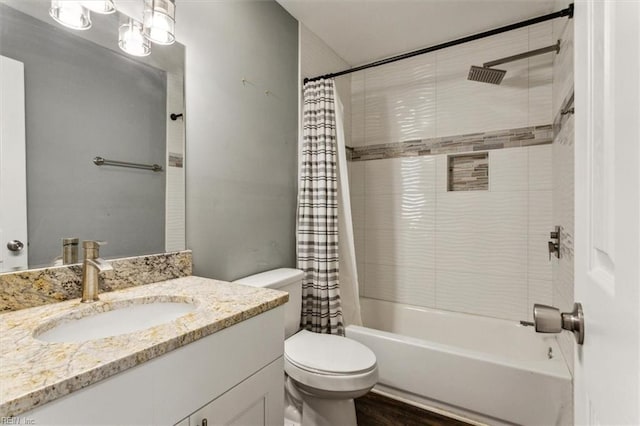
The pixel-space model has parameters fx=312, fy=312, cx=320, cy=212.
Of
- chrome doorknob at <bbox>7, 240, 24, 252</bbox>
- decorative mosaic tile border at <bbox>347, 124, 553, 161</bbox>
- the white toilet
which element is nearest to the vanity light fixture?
chrome doorknob at <bbox>7, 240, 24, 252</bbox>

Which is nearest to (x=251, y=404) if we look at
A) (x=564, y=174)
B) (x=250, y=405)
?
(x=250, y=405)

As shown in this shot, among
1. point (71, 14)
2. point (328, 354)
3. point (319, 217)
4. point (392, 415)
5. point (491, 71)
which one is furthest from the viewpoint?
point (319, 217)

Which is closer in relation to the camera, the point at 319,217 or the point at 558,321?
the point at 558,321

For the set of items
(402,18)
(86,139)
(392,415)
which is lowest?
(392,415)

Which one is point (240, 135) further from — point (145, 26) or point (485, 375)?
point (485, 375)

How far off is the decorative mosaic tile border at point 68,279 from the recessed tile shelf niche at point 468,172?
204 cm

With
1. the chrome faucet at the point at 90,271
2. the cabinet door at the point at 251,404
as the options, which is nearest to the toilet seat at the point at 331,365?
the cabinet door at the point at 251,404

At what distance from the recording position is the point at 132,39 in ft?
4.01

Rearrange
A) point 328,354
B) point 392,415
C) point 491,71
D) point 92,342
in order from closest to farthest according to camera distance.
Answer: point 92,342
point 328,354
point 392,415
point 491,71

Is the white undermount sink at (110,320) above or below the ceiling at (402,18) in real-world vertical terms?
below

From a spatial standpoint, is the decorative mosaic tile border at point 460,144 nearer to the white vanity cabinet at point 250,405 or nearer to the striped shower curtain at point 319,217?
the striped shower curtain at point 319,217

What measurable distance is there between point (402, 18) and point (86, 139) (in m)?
2.02

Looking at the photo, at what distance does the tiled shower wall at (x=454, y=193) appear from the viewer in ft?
7.06
